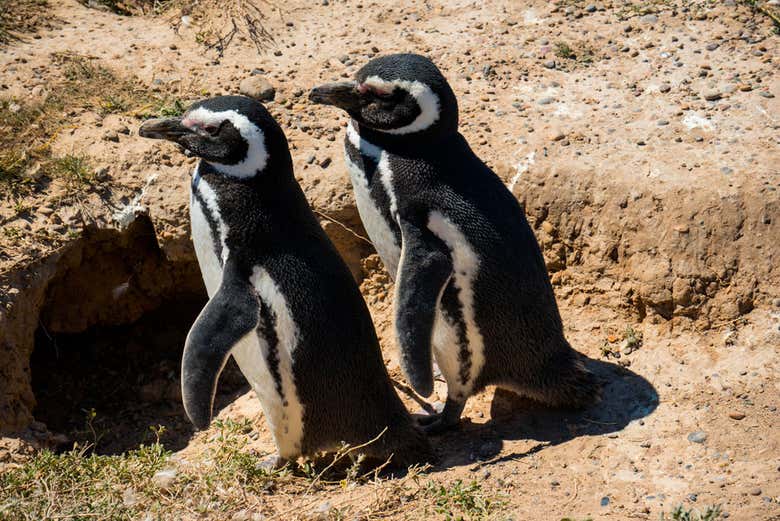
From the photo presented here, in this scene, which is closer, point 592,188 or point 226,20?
point 592,188

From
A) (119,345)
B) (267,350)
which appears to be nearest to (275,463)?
(267,350)

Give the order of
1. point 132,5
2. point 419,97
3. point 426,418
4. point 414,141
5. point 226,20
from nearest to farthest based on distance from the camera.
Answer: point 419,97 < point 414,141 < point 426,418 < point 226,20 < point 132,5

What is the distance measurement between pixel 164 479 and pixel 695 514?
1.88 metres

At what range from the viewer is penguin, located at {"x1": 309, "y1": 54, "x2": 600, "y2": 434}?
3.50m

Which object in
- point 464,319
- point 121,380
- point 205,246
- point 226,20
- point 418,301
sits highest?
point 226,20

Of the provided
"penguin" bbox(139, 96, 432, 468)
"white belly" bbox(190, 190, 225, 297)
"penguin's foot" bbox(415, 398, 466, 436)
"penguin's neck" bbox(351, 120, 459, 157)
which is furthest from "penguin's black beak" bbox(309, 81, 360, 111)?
"penguin's foot" bbox(415, 398, 466, 436)

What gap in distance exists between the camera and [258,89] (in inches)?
198

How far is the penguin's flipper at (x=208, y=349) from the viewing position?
3143 mm

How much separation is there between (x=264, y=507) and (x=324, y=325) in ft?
2.32

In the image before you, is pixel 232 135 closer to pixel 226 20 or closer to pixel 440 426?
pixel 440 426

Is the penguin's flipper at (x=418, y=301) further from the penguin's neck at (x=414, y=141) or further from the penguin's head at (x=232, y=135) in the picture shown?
the penguin's head at (x=232, y=135)

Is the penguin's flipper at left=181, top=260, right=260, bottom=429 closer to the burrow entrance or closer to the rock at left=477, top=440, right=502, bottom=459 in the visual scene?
the rock at left=477, top=440, right=502, bottom=459

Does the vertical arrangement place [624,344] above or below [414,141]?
below

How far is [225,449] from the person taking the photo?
3.57m
